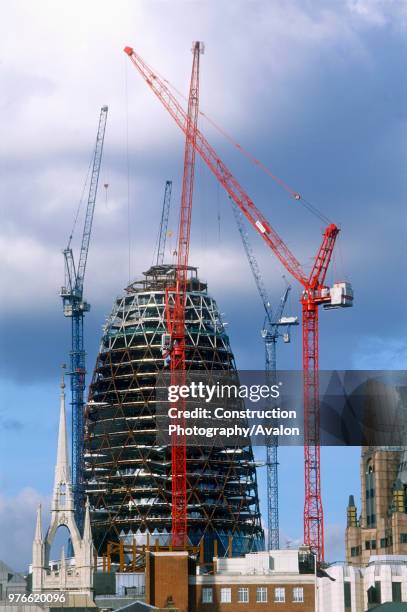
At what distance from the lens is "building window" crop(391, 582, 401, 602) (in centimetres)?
19688

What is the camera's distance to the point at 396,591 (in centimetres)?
19750

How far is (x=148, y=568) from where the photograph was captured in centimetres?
19950

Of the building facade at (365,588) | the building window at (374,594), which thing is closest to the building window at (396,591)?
the building facade at (365,588)

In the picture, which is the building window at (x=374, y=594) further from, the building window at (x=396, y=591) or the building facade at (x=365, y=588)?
the building window at (x=396, y=591)

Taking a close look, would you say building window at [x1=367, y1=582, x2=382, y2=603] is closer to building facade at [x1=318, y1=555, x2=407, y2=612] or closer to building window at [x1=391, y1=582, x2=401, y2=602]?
building facade at [x1=318, y1=555, x2=407, y2=612]

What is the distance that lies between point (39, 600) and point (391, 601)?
130ft

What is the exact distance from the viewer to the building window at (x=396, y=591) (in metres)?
197

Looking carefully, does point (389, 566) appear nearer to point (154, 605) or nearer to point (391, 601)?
point (391, 601)

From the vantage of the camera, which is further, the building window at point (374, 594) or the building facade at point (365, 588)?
the building window at point (374, 594)

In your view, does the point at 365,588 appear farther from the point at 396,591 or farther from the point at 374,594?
the point at 396,591

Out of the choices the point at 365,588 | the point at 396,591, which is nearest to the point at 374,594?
the point at 365,588

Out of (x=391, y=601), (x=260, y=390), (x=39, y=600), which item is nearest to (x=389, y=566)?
(x=391, y=601)

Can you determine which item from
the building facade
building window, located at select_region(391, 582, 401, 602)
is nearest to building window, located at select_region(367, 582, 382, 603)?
the building facade

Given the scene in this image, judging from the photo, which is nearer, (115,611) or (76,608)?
(115,611)
